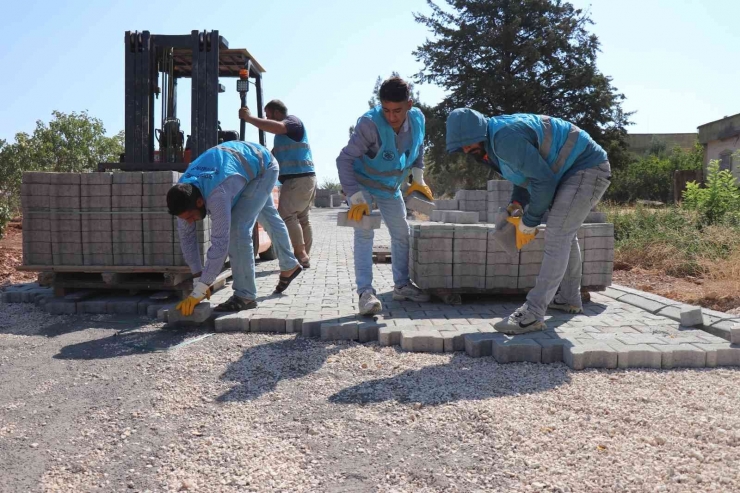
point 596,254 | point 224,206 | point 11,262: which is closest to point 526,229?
point 596,254

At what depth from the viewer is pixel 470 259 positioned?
5172mm

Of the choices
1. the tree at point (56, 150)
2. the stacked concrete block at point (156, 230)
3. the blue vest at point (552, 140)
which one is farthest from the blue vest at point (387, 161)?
the tree at point (56, 150)

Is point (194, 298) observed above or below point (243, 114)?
below

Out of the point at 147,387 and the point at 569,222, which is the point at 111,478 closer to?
the point at 147,387

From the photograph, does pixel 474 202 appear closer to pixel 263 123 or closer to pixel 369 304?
pixel 263 123

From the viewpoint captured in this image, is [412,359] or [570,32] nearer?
[412,359]

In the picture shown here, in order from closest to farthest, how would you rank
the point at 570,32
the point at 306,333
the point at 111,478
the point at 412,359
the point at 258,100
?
the point at 111,478, the point at 412,359, the point at 306,333, the point at 258,100, the point at 570,32

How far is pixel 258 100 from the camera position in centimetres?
809

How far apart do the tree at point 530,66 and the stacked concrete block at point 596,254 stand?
20.9 metres

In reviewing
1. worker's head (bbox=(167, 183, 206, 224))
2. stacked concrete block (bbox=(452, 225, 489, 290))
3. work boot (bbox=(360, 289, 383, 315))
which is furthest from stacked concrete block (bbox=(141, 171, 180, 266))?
stacked concrete block (bbox=(452, 225, 489, 290))

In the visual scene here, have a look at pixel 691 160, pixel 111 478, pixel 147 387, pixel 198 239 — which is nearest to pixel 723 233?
pixel 198 239

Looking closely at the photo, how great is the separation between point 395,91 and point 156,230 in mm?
2448

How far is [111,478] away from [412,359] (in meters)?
2.01

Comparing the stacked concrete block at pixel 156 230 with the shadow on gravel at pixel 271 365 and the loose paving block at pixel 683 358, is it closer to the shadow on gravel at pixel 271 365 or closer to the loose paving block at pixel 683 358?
the shadow on gravel at pixel 271 365
